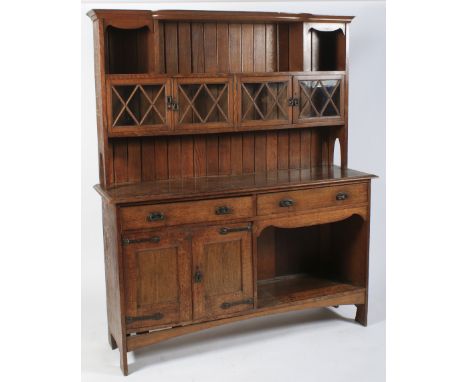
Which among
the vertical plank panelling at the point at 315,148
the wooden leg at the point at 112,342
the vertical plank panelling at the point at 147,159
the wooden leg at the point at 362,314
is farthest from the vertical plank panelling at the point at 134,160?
the wooden leg at the point at 362,314

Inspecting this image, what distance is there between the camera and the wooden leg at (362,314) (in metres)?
4.91

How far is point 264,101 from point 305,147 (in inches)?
22.2

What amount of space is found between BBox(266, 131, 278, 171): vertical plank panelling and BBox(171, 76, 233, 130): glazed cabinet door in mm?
472

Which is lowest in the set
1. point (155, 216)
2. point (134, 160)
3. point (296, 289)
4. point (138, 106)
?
point (296, 289)

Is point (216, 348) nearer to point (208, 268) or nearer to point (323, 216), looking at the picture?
point (208, 268)

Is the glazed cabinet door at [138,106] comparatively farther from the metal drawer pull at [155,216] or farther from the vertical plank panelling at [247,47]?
the vertical plank panelling at [247,47]

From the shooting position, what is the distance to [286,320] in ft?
16.4

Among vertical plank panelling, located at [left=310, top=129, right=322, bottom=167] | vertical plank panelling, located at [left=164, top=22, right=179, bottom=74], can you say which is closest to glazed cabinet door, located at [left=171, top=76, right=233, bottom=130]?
vertical plank panelling, located at [left=164, top=22, right=179, bottom=74]

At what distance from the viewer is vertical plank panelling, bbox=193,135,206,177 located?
4.81m

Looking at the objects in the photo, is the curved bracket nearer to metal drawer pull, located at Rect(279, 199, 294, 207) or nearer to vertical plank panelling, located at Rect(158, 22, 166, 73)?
metal drawer pull, located at Rect(279, 199, 294, 207)

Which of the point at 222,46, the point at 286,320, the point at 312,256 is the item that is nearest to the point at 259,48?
the point at 222,46

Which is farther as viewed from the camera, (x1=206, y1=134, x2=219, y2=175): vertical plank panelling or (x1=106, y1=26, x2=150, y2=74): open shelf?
(x1=206, y1=134, x2=219, y2=175): vertical plank panelling

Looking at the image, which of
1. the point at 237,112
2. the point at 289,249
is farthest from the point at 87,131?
the point at 289,249

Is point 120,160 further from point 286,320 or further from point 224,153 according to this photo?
point 286,320
